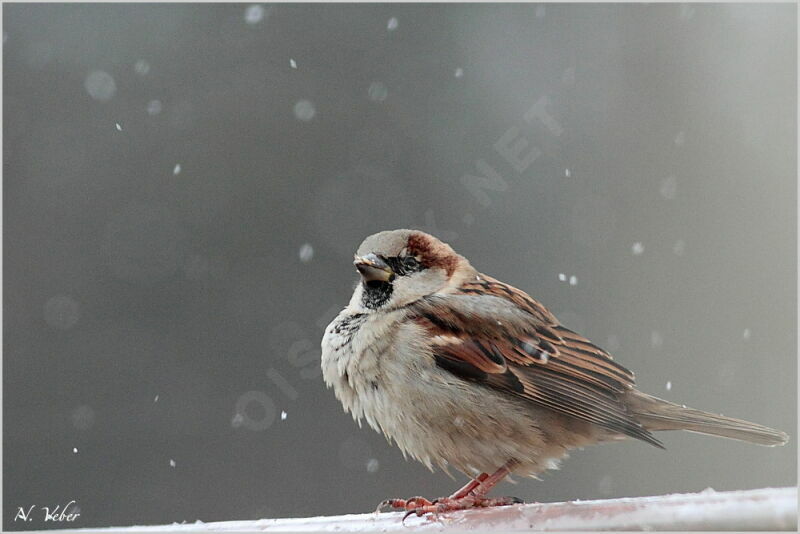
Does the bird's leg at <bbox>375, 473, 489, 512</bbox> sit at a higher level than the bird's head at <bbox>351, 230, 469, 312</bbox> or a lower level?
lower

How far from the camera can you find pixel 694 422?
2.50 metres

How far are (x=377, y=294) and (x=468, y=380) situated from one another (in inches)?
13.4

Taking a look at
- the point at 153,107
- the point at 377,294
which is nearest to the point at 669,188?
the point at 153,107

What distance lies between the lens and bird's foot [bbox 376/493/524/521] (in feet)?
7.28

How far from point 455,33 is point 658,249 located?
1.88 meters

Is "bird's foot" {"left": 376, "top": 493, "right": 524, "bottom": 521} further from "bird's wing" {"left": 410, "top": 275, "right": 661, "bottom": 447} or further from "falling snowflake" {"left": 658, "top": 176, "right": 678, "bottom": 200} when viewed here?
"falling snowflake" {"left": 658, "top": 176, "right": 678, "bottom": 200}

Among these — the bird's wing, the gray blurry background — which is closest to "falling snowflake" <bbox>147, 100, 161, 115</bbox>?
the gray blurry background

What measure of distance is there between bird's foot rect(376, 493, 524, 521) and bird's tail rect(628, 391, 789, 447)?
496 mm

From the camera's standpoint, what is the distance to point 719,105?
6656 millimetres

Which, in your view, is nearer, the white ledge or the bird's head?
the white ledge

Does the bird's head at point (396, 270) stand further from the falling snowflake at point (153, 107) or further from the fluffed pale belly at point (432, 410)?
the falling snowflake at point (153, 107)

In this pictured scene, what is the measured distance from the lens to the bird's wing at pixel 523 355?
2377 millimetres

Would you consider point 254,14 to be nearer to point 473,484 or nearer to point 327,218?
point 327,218
